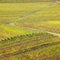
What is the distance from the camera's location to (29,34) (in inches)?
1382

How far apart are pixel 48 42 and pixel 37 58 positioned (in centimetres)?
627

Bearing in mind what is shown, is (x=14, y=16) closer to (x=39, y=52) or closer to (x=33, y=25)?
(x=33, y=25)

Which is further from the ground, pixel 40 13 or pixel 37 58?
pixel 37 58

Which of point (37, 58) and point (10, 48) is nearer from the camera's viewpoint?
point (37, 58)

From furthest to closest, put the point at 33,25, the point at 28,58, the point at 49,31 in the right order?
the point at 33,25 < the point at 49,31 < the point at 28,58

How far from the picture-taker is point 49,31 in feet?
124

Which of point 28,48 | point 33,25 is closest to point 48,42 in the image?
point 28,48

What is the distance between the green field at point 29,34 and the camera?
27.4m

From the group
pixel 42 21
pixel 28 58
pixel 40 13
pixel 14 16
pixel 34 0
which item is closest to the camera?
pixel 28 58

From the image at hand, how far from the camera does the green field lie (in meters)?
27.4

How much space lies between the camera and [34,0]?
7362 cm

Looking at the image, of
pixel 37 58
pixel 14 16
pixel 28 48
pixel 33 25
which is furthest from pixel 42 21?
pixel 37 58

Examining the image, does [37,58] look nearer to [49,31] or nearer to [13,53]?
[13,53]

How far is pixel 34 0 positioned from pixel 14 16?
2416 centimetres
